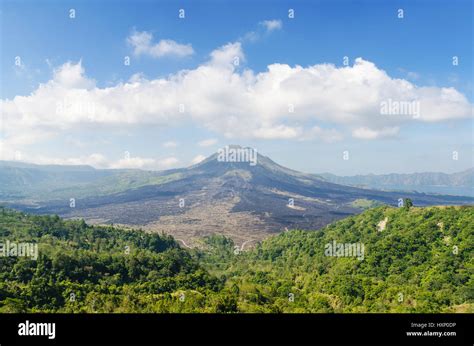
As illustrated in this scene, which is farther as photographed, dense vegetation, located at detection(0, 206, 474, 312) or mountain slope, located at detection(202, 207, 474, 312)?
mountain slope, located at detection(202, 207, 474, 312)

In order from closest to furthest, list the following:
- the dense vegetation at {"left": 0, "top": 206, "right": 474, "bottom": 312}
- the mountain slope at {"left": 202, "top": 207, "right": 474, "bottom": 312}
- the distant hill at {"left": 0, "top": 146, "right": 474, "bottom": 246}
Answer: the dense vegetation at {"left": 0, "top": 206, "right": 474, "bottom": 312} → the mountain slope at {"left": 202, "top": 207, "right": 474, "bottom": 312} → the distant hill at {"left": 0, "top": 146, "right": 474, "bottom": 246}

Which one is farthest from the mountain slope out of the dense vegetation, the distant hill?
the distant hill

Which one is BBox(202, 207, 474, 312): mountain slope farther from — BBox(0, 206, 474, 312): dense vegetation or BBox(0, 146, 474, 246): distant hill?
BBox(0, 146, 474, 246): distant hill

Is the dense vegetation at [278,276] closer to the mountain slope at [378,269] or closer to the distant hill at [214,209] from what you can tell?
the mountain slope at [378,269]

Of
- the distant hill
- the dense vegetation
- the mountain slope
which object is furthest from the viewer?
the distant hill

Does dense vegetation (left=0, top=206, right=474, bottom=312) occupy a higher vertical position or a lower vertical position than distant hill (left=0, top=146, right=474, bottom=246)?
higher

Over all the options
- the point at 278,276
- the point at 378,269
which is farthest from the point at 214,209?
the point at 378,269

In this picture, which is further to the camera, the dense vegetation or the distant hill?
the distant hill
